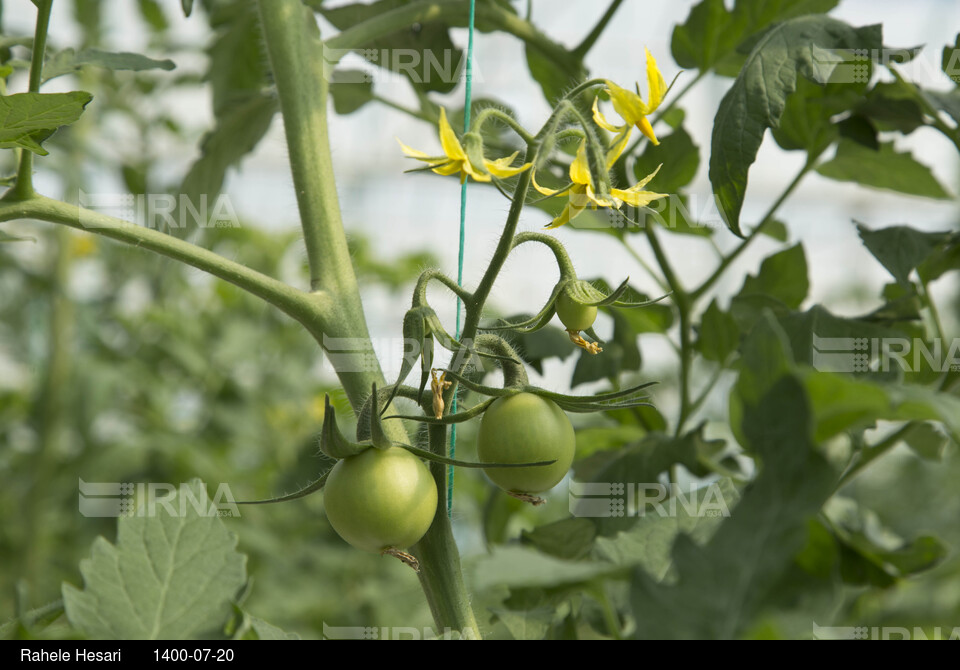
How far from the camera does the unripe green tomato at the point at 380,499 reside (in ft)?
1.10

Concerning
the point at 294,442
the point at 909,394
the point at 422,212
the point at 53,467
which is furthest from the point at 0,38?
the point at 422,212

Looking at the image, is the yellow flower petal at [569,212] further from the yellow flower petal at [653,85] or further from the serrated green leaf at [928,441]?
the serrated green leaf at [928,441]

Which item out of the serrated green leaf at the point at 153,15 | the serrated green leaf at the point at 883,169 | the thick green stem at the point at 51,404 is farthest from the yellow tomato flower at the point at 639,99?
the serrated green leaf at the point at 153,15

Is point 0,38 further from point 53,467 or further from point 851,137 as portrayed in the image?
point 53,467

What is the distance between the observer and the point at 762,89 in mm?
437

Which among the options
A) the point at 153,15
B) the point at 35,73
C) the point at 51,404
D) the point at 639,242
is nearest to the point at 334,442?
the point at 35,73

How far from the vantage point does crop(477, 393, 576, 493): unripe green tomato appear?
35cm

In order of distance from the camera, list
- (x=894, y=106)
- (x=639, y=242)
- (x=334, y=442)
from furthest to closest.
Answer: (x=639, y=242) < (x=894, y=106) < (x=334, y=442)

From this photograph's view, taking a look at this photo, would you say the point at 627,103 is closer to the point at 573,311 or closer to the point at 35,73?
the point at 573,311

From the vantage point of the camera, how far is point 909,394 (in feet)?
0.74

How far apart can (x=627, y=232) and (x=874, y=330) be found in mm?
197

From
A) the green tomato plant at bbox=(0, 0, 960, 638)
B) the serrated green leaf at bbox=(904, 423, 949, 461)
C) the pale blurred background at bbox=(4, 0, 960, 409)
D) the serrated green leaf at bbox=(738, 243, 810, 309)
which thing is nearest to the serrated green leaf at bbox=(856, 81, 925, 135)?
the green tomato plant at bbox=(0, 0, 960, 638)

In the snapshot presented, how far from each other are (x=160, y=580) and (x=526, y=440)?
0.53 ft

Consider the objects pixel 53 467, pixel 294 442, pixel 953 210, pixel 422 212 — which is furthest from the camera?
pixel 422 212
